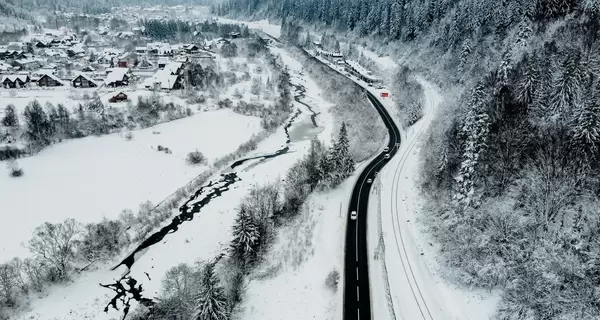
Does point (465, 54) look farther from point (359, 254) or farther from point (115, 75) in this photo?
point (115, 75)

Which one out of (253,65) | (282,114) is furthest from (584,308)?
(253,65)

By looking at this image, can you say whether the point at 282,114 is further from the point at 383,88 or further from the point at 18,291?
the point at 18,291

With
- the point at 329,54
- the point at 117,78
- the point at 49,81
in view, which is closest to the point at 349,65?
the point at 329,54

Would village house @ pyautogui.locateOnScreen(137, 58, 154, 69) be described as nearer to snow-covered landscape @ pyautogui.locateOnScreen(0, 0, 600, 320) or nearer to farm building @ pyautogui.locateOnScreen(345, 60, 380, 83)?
snow-covered landscape @ pyautogui.locateOnScreen(0, 0, 600, 320)

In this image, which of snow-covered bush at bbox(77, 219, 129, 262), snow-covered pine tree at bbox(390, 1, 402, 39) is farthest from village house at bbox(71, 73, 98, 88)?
snow-covered pine tree at bbox(390, 1, 402, 39)

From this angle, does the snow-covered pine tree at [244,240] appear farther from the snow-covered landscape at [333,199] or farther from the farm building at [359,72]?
the farm building at [359,72]

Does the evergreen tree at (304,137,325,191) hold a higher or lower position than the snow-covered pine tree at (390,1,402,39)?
lower

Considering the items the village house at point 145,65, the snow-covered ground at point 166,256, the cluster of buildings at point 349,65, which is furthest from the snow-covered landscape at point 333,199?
the village house at point 145,65
